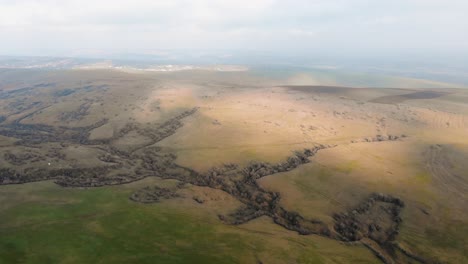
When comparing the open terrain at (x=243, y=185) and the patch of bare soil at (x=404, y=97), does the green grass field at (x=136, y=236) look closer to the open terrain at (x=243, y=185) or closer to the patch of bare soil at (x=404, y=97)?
the open terrain at (x=243, y=185)

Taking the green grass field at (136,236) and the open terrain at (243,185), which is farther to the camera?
the open terrain at (243,185)

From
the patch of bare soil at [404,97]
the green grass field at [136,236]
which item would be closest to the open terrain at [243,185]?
the green grass field at [136,236]

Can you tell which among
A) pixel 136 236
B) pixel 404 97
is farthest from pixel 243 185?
pixel 404 97

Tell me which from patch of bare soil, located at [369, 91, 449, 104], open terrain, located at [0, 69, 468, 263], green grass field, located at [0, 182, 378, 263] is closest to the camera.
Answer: green grass field, located at [0, 182, 378, 263]

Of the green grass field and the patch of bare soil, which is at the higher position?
the patch of bare soil

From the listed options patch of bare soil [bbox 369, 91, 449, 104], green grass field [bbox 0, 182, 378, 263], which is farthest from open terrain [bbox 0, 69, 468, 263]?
patch of bare soil [bbox 369, 91, 449, 104]

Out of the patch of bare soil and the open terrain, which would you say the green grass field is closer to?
the open terrain

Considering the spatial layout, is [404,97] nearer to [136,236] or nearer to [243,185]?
[243,185]

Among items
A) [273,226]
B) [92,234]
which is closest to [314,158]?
[273,226]

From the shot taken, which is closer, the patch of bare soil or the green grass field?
the green grass field
